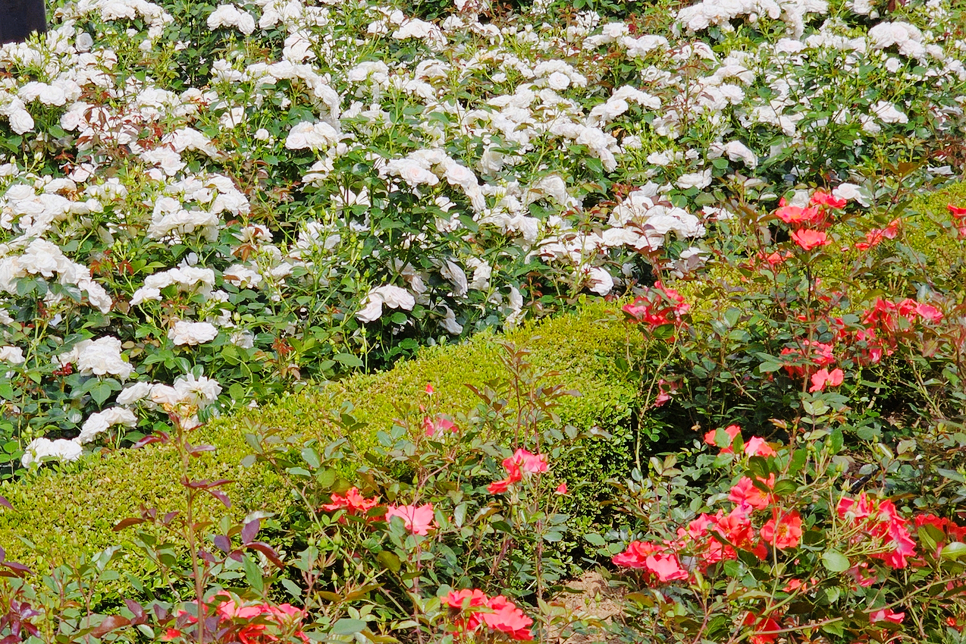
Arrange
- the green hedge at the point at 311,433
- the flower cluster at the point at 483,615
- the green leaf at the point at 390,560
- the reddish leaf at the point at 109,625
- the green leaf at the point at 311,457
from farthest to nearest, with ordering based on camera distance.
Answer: the green hedge at the point at 311,433
the green leaf at the point at 311,457
the green leaf at the point at 390,560
the flower cluster at the point at 483,615
the reddish leaf at the point at 109,625

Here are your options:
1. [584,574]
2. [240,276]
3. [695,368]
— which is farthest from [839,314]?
[240,276]

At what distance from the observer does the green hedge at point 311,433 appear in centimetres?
226

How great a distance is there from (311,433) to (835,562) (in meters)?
1.37

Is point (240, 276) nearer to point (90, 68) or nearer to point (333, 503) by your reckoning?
point (333, 503)

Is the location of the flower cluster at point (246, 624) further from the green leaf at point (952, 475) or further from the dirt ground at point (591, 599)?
the green leaf at point (952, 475)

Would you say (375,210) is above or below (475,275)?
above

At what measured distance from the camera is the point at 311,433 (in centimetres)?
255

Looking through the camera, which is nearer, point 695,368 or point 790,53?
point 695,368

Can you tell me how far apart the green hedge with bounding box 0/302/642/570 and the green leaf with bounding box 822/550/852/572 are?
41.4 inches

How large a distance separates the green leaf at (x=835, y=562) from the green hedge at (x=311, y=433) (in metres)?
1.05

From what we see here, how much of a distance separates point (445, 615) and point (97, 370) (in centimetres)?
158

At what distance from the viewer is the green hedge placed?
226 cm

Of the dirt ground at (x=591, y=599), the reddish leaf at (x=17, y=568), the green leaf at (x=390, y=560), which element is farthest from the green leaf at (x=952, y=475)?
the reddish leaf at (x=17, y=568)

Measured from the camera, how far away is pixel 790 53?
5125mm
